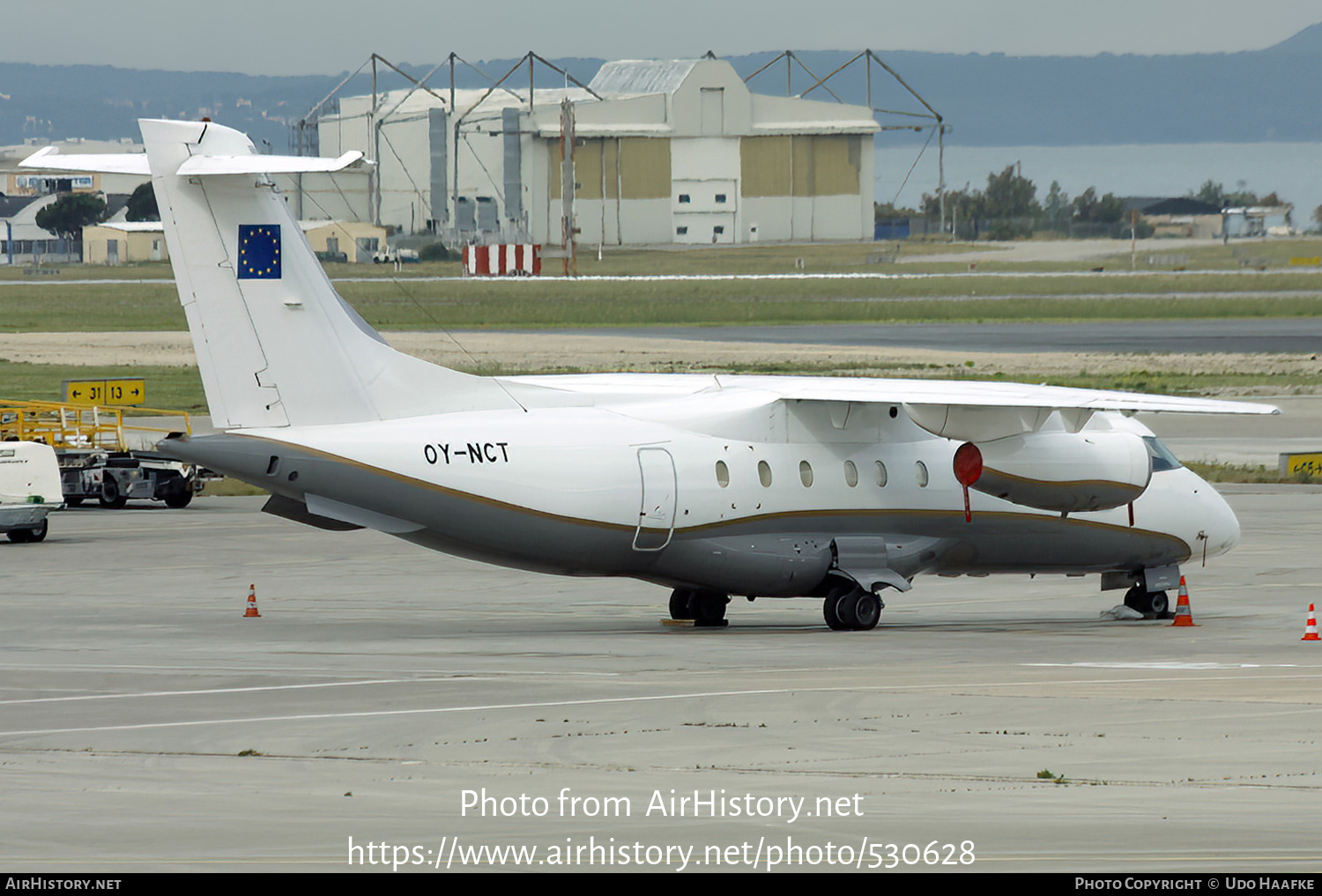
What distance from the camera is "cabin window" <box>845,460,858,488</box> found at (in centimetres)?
2250

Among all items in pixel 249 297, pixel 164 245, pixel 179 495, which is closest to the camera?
pixel 249 297

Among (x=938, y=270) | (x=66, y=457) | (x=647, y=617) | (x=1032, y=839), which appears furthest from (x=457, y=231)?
(x=1032, y=839)

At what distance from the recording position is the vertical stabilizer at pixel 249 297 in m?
20.0

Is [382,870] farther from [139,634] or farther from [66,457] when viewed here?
[66,457]

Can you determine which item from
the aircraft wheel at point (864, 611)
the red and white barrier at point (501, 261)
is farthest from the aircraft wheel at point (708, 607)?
the red and white barrier at point (501, 261)

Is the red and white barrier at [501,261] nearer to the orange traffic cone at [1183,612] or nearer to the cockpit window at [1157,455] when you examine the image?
the cockpit window at [1157,455]

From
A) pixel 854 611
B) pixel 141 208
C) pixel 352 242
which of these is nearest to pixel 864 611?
pixel 854 611

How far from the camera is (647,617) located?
24.2 meters

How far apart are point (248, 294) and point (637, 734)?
8622 mm

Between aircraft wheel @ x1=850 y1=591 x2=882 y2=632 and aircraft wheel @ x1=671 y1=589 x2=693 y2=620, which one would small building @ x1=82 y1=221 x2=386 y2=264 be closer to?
aircraft wheel @ x1=671 y1=589 x2=693 y2=620

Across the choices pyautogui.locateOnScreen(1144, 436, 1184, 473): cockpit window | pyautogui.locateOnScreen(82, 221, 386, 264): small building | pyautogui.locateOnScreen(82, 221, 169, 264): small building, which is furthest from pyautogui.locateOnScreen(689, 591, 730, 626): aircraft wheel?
pyautogui.locateOnScreen(82, 221, 169, 264): small building

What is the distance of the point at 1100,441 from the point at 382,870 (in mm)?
15311

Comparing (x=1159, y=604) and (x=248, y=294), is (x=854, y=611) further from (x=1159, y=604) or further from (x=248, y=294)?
(x=248, y=294)

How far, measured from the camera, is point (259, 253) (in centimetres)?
2027
